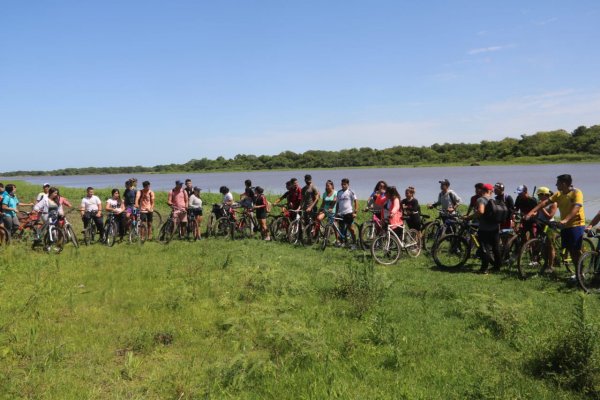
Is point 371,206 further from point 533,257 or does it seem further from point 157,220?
point 157,220

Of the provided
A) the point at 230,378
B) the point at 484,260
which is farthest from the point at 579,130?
the point at 230,378

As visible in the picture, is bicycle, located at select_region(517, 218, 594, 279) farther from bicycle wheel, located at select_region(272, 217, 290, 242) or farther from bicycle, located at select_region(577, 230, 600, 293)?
bicycle wheel, located at select_region(272, 217, 290, 242)

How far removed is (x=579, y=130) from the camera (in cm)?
11212

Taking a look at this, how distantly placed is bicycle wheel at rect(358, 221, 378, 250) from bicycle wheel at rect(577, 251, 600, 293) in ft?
17.5

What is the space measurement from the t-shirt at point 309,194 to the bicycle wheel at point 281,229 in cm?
117

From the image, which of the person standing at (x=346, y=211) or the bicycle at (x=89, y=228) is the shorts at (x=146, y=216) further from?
the person standing at (x=346, y=211)

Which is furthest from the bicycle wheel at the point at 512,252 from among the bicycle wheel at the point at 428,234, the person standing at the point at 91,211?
the person standing at the point at 91,211

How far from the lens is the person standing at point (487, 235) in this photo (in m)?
10.0

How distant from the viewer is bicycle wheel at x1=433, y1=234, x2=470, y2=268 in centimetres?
1070

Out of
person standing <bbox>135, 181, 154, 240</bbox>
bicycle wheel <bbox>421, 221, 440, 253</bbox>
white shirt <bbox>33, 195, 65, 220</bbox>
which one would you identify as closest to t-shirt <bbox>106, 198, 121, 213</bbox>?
person standing <bbox>135, 181, 154, 240</bbox>

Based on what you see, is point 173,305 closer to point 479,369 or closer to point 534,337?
point 479,369

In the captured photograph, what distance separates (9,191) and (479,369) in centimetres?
1428

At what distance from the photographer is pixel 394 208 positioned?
11773mm

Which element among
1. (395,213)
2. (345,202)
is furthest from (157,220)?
(395,213)
